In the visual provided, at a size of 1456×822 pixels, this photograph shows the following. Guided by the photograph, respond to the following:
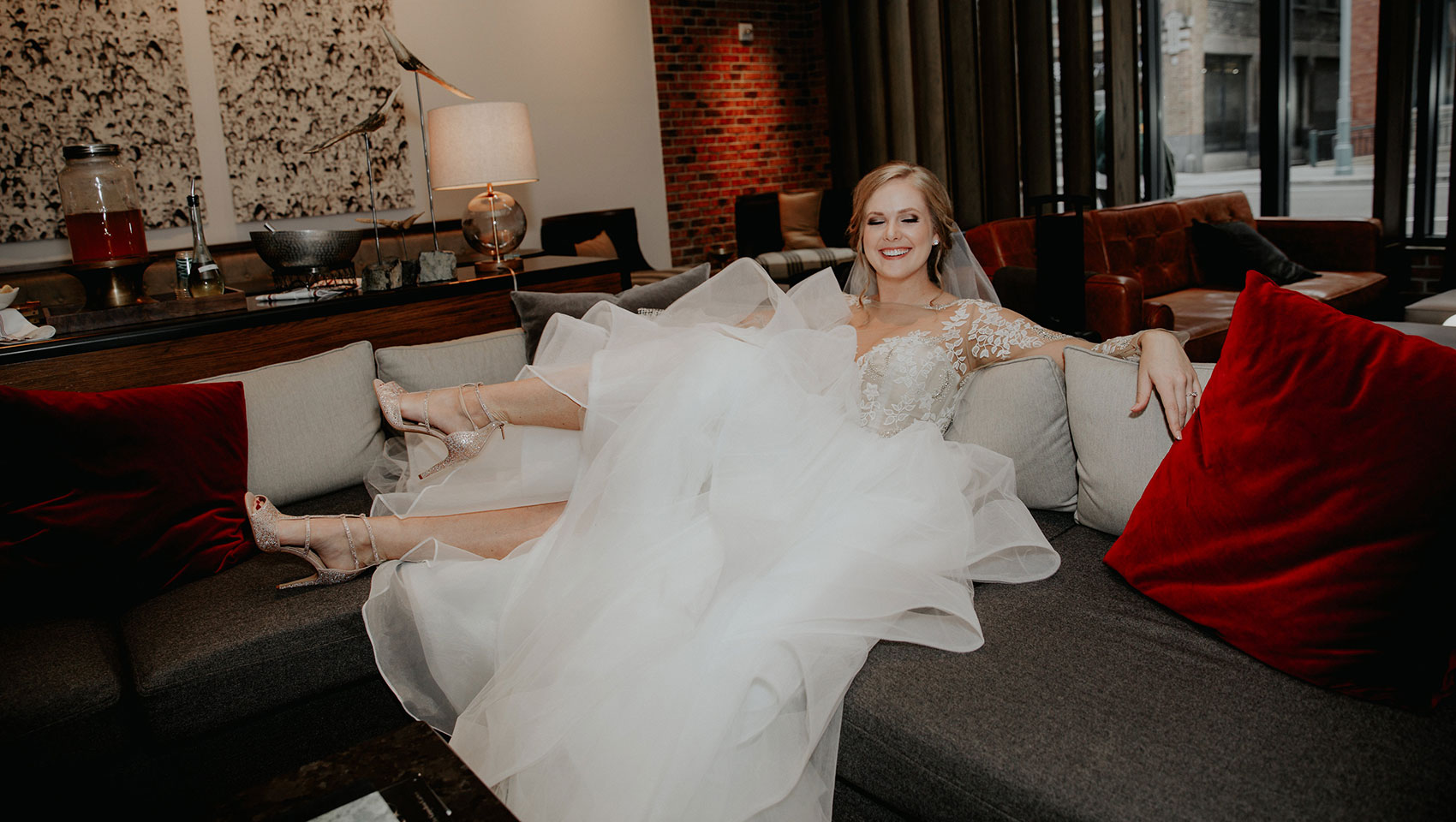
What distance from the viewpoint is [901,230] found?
2330 millimetres

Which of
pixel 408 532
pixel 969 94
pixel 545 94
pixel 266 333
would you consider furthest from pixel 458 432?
pixel 969 94

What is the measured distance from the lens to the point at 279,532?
1836 mm

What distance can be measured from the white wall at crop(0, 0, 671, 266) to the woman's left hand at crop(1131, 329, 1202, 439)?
5147 mm

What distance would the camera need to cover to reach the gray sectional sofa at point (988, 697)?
3.78ft

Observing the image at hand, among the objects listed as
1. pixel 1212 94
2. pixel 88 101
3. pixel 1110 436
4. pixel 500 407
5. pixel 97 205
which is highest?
pixel 88 101

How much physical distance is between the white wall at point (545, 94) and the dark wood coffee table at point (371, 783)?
504 centimetres

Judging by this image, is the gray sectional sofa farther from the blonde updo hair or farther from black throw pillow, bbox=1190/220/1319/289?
black throw pillow, bbox=1190/220/1319/289

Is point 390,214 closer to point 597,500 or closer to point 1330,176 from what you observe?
point 597,500

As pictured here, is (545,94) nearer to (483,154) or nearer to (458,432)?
(483,154)

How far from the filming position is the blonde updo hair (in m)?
2.36

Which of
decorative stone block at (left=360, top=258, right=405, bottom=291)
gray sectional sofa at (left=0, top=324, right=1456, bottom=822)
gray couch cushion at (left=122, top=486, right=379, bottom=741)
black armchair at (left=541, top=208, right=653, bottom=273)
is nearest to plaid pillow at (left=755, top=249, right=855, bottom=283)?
black armchair at (left=541, top=208, right=653, bottom=273)

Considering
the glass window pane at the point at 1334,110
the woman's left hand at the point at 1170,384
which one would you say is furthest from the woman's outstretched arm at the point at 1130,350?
the glass window pane at the point at 1334,110

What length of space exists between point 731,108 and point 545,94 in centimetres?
167

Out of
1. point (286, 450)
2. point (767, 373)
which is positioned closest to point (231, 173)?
point (286, 450)
